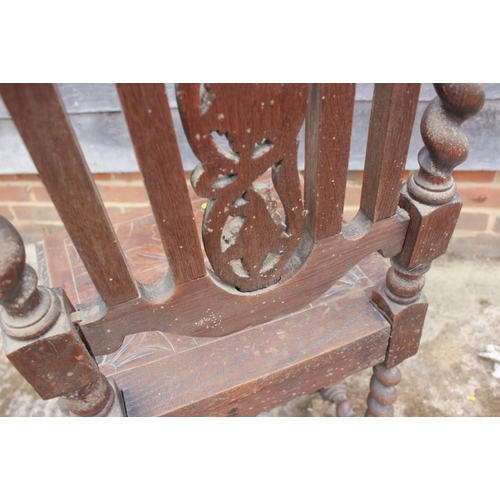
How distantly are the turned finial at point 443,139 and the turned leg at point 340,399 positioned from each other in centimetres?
98

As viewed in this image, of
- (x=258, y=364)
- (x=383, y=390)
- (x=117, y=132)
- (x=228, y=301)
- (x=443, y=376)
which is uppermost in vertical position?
(x=228, y=301)

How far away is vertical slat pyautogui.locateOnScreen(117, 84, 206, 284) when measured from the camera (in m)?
0.42

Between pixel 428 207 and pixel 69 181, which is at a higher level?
pixel 69 181

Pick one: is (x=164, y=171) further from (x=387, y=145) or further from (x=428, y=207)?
(x=428, y=207)

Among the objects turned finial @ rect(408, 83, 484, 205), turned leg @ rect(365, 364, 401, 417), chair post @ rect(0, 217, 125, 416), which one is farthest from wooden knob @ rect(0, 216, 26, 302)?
turned leg @ rect(365, 364, 401, 417)

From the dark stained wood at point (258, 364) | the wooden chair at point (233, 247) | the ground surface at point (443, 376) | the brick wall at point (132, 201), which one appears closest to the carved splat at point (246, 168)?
the wooden chair at point (233, 247)

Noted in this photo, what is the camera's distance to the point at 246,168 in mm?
521

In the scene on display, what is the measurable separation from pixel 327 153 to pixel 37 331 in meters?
0.42

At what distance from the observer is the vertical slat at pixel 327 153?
503 mm

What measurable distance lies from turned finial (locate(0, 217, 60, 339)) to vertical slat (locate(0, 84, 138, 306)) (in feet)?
0.19

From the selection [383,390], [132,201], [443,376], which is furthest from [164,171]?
[132,201]

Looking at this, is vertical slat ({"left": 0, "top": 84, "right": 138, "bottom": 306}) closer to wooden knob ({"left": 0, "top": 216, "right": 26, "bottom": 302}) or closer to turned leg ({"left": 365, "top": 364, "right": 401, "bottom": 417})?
wooden knob ({"left": 0, "top": 216, "right": 26, "bottom": 302})

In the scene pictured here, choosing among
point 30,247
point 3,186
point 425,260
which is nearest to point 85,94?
point 3,186

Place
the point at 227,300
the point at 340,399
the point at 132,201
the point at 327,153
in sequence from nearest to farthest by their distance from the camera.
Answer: the point at 327,153 < the point at 227,300 < the point at 340,399 < the point at 132,201
